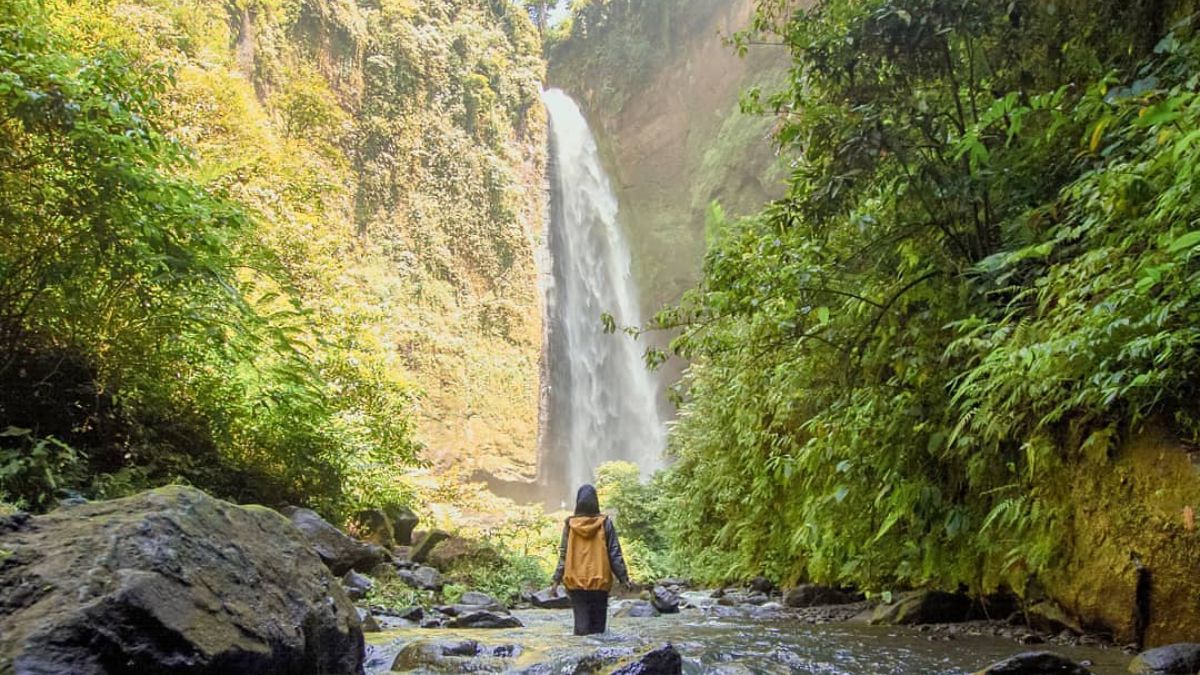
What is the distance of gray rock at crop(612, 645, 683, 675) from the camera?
3.69 metres

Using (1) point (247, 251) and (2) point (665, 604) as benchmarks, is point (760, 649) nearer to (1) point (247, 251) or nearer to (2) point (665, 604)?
(2) point (665, 604)

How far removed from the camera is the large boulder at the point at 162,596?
275cm

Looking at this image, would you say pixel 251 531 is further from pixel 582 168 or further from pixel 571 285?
pixel 582 168

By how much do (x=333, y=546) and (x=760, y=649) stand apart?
18.2 feet

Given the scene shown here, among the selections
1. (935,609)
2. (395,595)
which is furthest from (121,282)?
(935,609)

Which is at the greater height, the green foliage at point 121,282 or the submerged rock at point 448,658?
the green foliage at point 121,282

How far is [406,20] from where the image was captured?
3027 centimetres

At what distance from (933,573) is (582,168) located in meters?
32.6

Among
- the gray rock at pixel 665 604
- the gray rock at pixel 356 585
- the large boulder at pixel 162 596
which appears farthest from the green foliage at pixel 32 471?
the gray rock at pixel 665 604

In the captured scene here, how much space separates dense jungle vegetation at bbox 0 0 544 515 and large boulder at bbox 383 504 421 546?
1076 millimetres

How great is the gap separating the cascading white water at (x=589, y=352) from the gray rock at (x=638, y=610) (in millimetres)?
20588

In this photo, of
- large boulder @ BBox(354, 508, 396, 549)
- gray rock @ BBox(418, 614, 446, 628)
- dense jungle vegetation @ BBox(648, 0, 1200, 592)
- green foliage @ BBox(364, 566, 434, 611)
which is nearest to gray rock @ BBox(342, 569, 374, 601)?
green foliage @ BBox(364, 566, 434, 611)

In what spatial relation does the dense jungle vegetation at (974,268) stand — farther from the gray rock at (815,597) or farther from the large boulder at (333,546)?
the large boulder at (333,546)

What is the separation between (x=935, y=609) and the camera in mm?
5859
